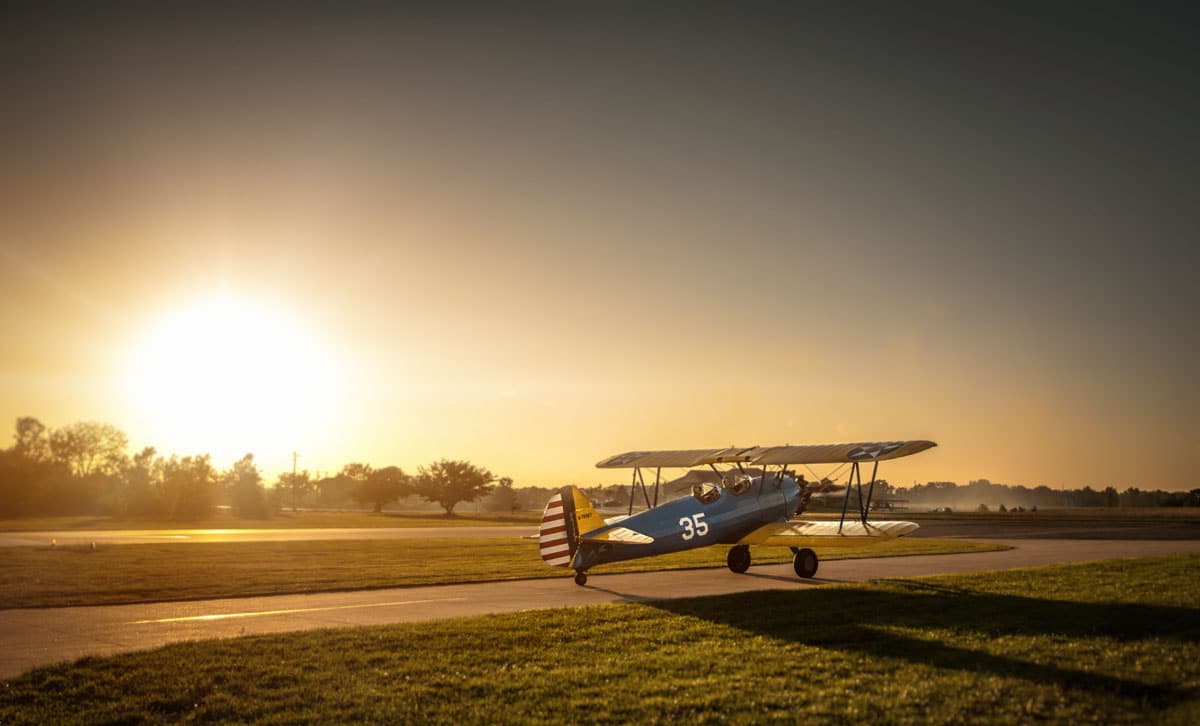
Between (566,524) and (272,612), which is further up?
(566,524)

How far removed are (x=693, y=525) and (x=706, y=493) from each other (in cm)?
115

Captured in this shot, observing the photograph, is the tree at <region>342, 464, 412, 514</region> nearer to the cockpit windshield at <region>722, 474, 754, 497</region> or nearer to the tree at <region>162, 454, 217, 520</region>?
the tree at <region>162, 454, 217, 520</region>

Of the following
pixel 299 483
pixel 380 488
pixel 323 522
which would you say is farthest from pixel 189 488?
pixel 299 483

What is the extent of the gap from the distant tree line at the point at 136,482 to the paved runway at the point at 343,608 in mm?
64965

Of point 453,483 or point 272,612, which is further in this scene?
point 453,483

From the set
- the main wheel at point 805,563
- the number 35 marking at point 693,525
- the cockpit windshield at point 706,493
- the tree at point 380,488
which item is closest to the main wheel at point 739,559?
the main wheel at point 805,563

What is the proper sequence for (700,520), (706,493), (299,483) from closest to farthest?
(700,520) < (706,493) < (299,483)

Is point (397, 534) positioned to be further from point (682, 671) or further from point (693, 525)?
point (682, 671)

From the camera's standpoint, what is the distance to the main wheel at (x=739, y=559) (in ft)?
75.5

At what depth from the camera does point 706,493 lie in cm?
2181

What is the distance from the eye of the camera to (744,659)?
1038 centimetres

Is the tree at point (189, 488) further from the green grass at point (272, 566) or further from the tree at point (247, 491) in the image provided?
the green grass at point (272, 566)

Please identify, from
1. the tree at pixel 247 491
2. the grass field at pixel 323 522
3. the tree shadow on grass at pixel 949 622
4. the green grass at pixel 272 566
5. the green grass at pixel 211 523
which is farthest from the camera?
the tree at pixel 247 491

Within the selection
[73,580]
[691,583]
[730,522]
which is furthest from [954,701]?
[73,580]
